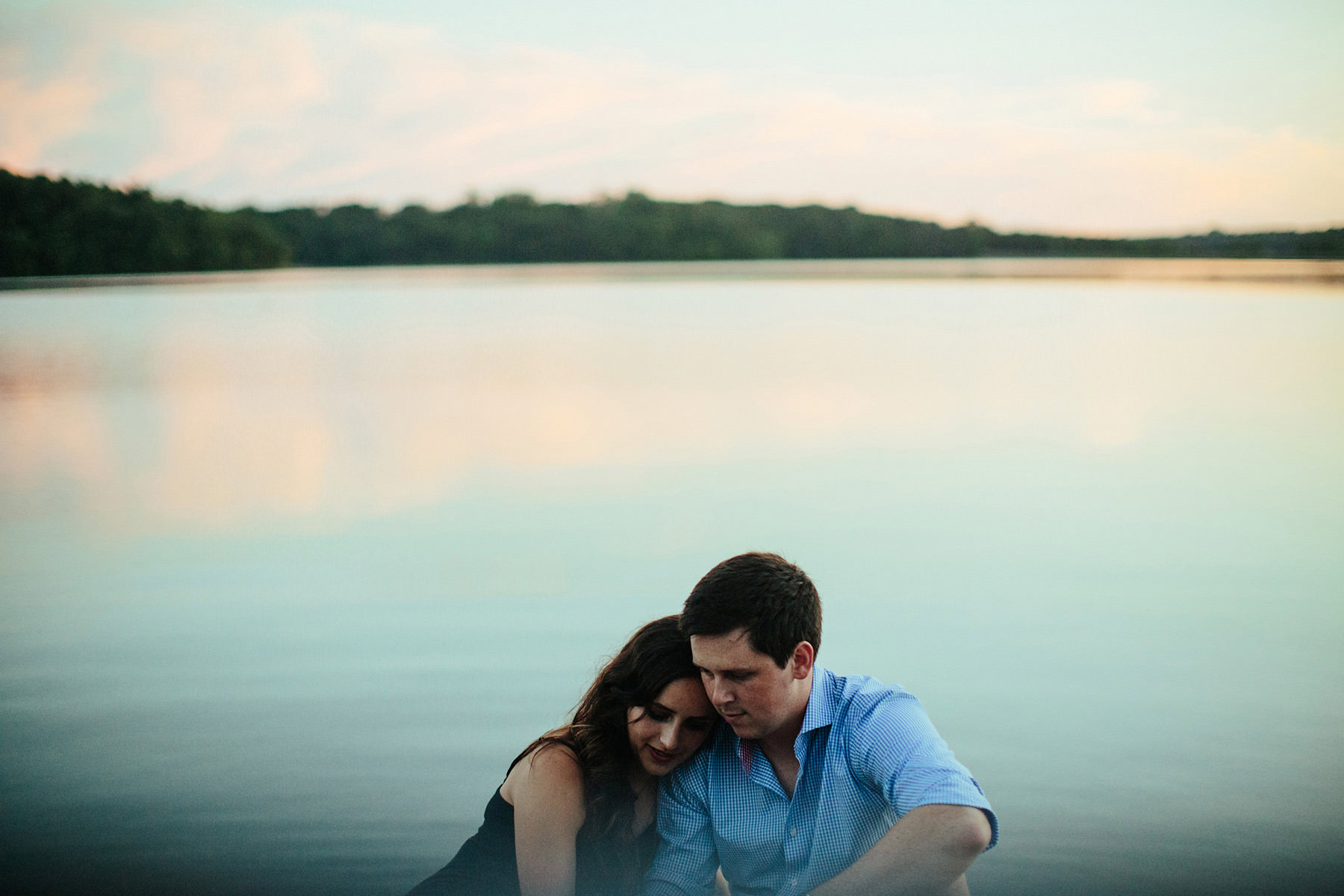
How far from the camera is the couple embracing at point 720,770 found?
217 centimetres

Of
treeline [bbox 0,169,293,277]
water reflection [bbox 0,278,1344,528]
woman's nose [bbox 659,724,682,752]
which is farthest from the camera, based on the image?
treeline [bbox 0,169,293,277]

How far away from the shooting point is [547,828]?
7.29ft

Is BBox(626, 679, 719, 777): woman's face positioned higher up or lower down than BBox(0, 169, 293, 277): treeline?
lower down

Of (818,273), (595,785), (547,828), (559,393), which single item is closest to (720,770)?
(595,785)

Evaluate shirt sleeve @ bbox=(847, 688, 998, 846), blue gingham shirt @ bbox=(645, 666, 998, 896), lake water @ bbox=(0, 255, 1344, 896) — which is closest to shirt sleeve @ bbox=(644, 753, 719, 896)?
blue gingham shirt @ bbox=(645, 666, 998, 896)

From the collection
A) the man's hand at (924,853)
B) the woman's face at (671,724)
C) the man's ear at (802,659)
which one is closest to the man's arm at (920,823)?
the man's hand at (924,853)

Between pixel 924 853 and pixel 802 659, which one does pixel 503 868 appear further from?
pixel 924 853

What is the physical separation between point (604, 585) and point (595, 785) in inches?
146

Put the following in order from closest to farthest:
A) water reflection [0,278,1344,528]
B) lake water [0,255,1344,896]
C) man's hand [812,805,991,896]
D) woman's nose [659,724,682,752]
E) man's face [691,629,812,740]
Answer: man's hand [812,805,991,896] → man's face [691,629,812,740] → woman's nose [659,724,682,752] → lake water [0,255,1344,896] → water reflection [0,278,1344,528]

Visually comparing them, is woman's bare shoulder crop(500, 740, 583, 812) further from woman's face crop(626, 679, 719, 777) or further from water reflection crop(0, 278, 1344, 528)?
→ water reflection crop(0, 278, 1344, 528)

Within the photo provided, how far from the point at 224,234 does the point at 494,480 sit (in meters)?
21.6

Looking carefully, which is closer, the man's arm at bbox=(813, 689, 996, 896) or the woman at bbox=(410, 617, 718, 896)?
the man's arm at bbox=(813, 689, 996, 896)

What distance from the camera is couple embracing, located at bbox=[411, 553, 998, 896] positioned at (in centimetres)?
217

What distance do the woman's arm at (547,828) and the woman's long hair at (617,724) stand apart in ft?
0.19
